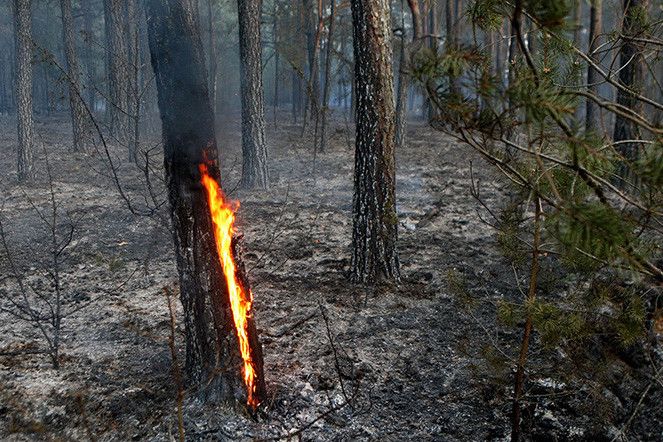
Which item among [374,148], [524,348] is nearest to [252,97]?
[374,148]

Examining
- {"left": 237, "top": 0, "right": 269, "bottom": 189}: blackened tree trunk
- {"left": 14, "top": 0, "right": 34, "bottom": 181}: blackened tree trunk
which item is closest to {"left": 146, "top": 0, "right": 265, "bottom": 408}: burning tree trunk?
{"left": 237, "top": 0, "right": 269, "bottom": 189}: blackened tree trunk

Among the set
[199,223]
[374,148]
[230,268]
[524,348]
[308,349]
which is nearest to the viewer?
[524,348]

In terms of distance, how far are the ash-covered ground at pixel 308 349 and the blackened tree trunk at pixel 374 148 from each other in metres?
0.44

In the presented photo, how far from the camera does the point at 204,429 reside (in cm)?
389

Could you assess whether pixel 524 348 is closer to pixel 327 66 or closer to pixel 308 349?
pixel 308 349

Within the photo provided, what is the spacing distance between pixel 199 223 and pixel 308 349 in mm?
1896

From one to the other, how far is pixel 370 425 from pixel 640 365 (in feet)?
9.06

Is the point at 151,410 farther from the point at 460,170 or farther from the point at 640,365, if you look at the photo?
the point at 460,170

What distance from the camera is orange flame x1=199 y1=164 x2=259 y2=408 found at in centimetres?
382

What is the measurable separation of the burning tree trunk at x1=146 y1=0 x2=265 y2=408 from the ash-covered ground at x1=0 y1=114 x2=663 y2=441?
14.5 inches

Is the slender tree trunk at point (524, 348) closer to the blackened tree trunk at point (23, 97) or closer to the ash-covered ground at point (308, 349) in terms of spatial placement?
the ash-covered ground at point (308, 349)

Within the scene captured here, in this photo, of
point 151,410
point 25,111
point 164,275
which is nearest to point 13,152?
point 25,111

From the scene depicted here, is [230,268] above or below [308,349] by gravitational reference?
above

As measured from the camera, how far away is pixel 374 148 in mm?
6121
